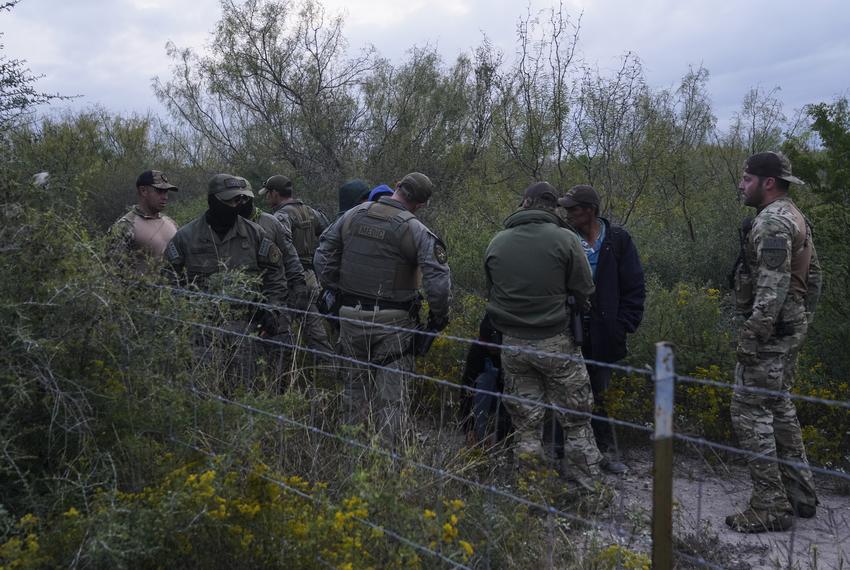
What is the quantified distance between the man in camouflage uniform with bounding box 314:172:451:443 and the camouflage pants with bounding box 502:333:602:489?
24.3 inches

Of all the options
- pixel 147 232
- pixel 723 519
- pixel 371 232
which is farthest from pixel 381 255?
pixel 723 519

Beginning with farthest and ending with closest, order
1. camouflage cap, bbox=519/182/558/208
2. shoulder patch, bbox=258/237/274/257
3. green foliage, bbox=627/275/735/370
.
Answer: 1. green foliage, bbox=627/275/735/370
2. shoulder patch, bbox=258/237/274/257
3. camouflage cap, bbox=519/182/558/208

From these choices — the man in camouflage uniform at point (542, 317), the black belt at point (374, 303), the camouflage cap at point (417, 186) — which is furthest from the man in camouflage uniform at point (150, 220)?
the man in camouflage uniform at point (542, 317)

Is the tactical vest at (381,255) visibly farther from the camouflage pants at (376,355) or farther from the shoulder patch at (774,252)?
the shoulder patch at (774,252)

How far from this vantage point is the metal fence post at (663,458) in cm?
227

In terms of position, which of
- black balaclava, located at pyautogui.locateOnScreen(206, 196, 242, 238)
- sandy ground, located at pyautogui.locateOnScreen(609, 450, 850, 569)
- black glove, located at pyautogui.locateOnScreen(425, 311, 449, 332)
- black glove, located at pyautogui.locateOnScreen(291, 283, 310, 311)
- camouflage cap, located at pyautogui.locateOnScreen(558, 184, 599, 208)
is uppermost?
camouflage cap, located at pyautogui.locateOnScreen(558, 184, 599, 208)

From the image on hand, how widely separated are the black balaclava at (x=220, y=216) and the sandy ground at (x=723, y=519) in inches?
117

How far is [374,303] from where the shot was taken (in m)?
5.07

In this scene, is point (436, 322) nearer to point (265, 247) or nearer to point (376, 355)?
point (376, 355)

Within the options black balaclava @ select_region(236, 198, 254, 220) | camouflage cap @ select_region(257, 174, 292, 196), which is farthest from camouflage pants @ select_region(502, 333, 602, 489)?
camouflage cap @ select_region(257, 174, 292, 196)

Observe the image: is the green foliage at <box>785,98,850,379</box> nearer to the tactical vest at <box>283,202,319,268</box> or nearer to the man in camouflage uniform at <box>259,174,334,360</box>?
the man in camouflage uniform at <box>259,174,334,360</box>

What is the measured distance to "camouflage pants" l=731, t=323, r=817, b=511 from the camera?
4.46m

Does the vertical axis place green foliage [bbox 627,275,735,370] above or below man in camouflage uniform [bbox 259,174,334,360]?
below

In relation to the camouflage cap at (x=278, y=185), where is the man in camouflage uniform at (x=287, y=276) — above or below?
below
